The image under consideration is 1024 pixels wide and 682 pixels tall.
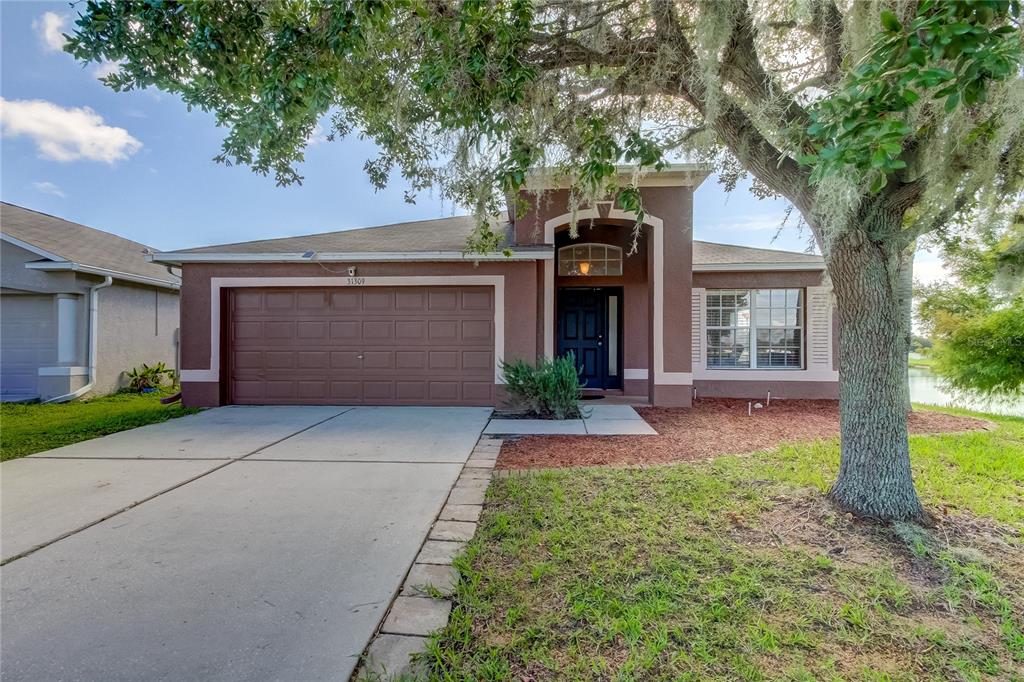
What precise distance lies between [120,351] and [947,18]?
14.1m

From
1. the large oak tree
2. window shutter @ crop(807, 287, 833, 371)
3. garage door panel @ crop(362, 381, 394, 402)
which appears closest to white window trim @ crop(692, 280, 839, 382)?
window shutter @ crop(807, 287, 833, 371)

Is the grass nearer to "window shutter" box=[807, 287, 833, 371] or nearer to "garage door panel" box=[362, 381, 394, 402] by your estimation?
"garage door panel" box=[362, 381, 394, 402]

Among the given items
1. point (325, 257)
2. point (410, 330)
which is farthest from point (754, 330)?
point (325, 257)

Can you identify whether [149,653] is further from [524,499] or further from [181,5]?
[181,5]

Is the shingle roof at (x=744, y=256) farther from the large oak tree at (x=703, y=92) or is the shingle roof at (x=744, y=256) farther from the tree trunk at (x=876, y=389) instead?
the tree trunk at (x=876, y=389)

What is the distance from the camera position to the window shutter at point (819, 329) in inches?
352

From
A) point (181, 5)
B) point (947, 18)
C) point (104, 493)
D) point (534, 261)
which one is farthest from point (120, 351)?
point (947, 18)

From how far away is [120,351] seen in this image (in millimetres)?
10445

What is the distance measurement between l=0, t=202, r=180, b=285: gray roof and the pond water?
17.8m

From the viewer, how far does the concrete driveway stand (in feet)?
6.20

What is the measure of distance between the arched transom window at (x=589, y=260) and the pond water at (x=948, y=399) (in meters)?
7.31

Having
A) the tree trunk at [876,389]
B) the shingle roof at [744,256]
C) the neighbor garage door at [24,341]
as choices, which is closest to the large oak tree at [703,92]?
the tree trunk at [876,389]

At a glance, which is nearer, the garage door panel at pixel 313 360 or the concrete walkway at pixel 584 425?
the concrete walkway at pixel 584 425

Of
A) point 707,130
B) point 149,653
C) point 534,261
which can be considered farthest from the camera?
point 534,261
